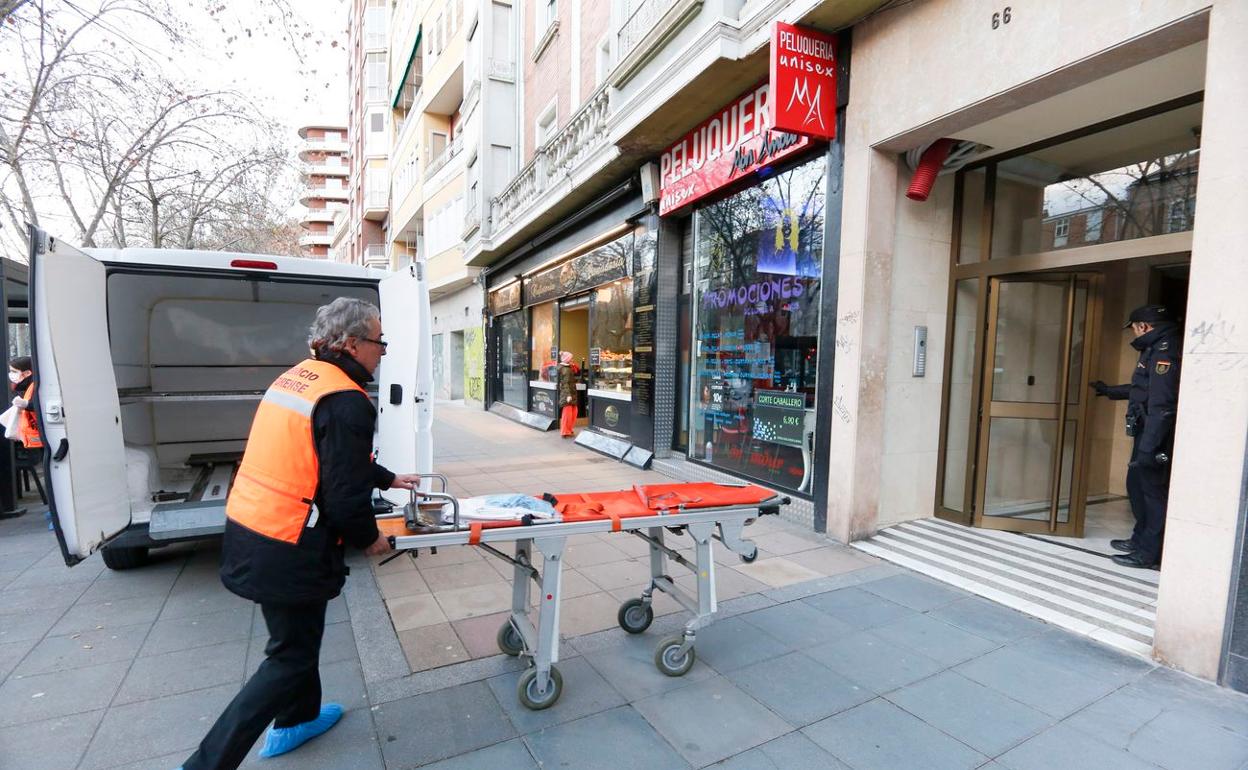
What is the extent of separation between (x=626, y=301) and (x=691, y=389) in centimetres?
232

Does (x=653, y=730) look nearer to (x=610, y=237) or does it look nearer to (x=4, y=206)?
(x=610, y=237)

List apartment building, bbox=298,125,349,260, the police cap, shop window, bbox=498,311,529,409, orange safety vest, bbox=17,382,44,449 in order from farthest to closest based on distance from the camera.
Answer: apartment building, bbox=298,125,349,260 → shop window, bbox=498,311,529,409 → orange safety vest, bbox=17,382,44,449 → the police cap

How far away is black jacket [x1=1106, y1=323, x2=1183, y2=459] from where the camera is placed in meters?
4.21

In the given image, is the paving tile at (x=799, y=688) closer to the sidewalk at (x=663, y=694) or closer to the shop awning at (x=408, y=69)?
the sidewalk at (x=663, y=694)

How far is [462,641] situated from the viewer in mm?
3303

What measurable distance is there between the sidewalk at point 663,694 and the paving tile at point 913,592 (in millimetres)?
43

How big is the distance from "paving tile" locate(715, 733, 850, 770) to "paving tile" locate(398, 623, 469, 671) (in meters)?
1.52

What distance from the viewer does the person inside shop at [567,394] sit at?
11261mm

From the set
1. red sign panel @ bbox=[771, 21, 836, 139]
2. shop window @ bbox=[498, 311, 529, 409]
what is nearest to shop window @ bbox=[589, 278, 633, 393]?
shop window @ bbox=[498, 311, 529, 409]

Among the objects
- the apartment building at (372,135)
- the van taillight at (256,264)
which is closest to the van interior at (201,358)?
the van taillight at (256,264)

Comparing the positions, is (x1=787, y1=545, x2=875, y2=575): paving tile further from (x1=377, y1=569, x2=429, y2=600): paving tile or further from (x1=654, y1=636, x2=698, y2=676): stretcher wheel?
(x1=377, y1=569, x2=429, y2=600): paving tile

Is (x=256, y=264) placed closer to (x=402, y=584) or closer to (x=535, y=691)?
(x=402, y=584)

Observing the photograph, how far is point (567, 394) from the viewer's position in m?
11.5

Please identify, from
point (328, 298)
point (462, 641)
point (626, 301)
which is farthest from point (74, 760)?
point (626, 301)
